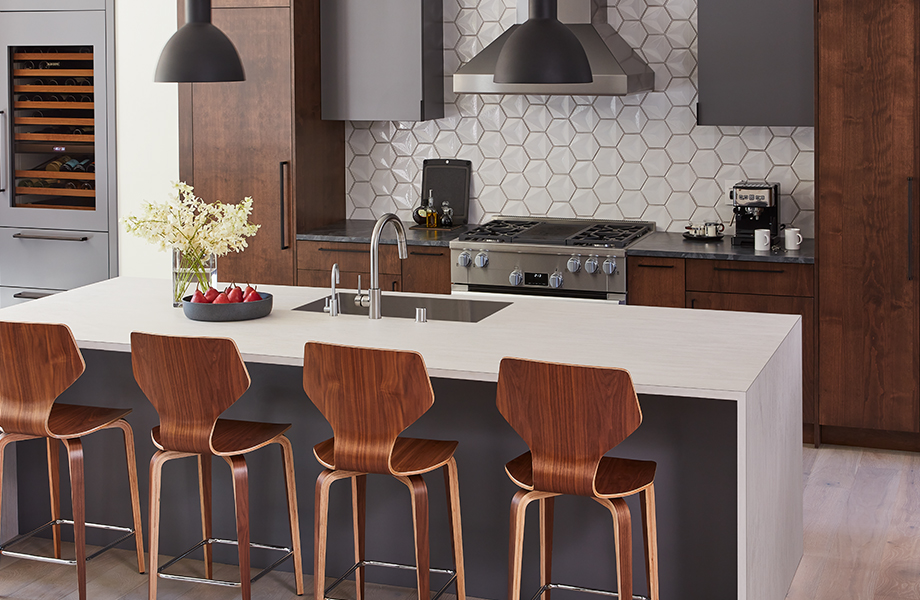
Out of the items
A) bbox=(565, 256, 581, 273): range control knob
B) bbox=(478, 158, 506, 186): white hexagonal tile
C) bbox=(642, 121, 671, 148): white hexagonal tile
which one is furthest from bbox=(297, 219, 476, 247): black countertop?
bbox=(642, 121, 671, 148): white hexagonal tile

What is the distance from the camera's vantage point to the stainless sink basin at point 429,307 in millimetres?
3871

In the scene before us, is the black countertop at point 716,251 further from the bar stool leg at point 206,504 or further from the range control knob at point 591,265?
the bar stool leg at point 206,504

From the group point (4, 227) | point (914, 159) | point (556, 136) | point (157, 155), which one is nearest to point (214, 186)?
point (157, 155)

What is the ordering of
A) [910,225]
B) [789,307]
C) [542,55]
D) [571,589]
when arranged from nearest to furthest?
[571,589] → [542,55] → [910,225] → [789,307]

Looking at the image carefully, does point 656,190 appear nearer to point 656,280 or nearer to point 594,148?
point 594,148

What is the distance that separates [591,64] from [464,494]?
2628mm

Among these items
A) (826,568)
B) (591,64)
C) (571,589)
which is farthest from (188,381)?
(591,64)

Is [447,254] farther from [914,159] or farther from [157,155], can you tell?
[914,159]

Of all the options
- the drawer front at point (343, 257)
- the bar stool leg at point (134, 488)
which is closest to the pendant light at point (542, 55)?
the bar stool leg at point (134, 488)

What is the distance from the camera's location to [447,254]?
565 centimetres

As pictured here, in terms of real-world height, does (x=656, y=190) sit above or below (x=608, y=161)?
below

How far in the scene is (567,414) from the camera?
2.84m

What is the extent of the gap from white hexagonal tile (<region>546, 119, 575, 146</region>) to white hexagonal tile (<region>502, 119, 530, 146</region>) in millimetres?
135

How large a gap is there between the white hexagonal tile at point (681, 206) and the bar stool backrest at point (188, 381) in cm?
326
